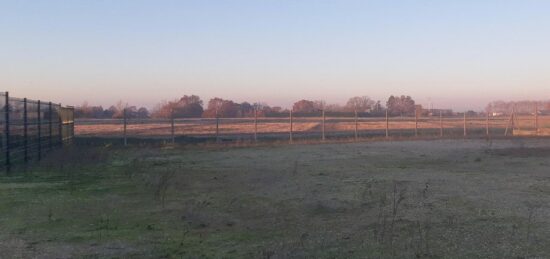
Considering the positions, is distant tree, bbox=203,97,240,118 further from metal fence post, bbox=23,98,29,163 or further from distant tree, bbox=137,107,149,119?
metal fence post, bbox=23,98,29,163

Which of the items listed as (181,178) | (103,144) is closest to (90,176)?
(181,178)

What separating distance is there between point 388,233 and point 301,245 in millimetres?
1268

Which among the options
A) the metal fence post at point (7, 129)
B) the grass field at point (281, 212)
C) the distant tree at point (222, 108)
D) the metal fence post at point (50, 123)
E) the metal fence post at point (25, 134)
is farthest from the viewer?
the distant tree at point (222, 108)

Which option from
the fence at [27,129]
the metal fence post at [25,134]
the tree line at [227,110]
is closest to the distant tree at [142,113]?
the tree line at [227,110]

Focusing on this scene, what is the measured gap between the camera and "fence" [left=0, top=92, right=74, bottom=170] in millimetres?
17578

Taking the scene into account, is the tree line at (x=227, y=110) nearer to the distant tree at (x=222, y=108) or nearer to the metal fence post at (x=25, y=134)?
the distant tree at (x=222, y=108)

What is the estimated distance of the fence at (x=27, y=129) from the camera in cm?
1758

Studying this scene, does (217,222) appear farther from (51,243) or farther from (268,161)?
(268,161)

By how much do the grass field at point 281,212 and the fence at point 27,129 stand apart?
81cm

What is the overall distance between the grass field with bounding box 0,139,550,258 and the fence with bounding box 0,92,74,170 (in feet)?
2.65

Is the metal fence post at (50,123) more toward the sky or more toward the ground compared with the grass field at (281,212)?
more toward the sky

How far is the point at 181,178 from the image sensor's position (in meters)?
16.0

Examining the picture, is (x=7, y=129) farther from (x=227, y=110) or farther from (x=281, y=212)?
(x=227, y=110)

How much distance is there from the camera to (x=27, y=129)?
20156 millimetres
